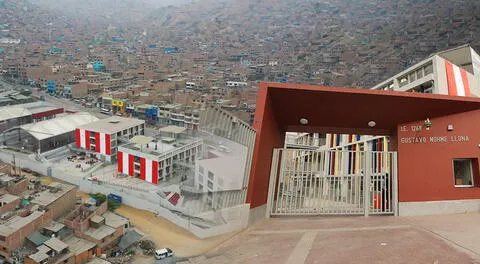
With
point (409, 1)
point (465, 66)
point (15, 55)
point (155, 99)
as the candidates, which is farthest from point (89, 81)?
point (409, 1)

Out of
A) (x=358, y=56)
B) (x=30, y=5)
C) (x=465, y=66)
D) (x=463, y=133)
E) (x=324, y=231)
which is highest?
(x=30, y=5)

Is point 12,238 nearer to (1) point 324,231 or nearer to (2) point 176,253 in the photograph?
(2) point 176,253

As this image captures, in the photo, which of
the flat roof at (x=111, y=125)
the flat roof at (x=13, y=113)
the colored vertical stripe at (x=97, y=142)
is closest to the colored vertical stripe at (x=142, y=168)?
the flat roof at (x=111, y=125)

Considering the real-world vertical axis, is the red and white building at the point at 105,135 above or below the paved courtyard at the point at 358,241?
above

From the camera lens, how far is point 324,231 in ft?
10.6

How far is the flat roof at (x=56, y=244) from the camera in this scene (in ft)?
22.8

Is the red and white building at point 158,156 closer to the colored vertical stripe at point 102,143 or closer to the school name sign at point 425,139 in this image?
the colored vertical stripe at point 102,143

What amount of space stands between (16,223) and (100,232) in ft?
4.55

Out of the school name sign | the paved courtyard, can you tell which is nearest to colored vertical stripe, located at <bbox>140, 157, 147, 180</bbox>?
the paved courtyard

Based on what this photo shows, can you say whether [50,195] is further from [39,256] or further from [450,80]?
[450,80]

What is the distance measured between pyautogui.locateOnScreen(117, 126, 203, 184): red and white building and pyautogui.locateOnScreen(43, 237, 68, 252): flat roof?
3892 millimetres

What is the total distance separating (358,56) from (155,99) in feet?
61.8

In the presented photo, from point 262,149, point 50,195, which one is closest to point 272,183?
point 262,149

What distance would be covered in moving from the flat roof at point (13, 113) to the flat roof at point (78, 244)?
32.8ft
